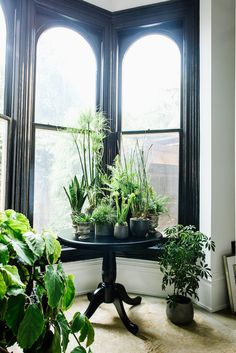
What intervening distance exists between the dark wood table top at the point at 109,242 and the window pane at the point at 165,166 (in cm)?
56

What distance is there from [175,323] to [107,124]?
1877 millimetres

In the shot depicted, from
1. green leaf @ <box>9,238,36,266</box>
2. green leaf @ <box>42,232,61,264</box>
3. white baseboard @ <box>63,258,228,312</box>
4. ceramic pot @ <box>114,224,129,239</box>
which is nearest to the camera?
green leaf @ <box>9,238,36,266</box>

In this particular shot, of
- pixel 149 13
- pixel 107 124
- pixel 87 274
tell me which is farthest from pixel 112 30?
pixel 87 274

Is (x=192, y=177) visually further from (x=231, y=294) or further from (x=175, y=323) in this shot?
(x=175, y=323)

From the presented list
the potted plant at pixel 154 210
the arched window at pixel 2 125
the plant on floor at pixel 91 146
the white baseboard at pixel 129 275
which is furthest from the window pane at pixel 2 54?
the white baseboard at pixel 129 275

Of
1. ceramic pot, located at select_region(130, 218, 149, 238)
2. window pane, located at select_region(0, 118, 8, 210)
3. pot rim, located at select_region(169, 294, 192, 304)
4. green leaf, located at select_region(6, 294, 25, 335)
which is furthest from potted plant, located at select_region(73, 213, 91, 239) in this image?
green leaf, located at select_region(6, 294, 25, 335)

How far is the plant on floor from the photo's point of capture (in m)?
2.38

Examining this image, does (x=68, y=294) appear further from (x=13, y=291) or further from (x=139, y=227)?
(x=139, y=227)

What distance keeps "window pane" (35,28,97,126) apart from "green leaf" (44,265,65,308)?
182 centimetres

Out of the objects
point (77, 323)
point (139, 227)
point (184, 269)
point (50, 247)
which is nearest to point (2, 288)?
point (50, 247)

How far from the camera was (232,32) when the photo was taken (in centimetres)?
→ 249

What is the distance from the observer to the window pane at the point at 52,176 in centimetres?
252

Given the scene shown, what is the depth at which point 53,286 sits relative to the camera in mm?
968

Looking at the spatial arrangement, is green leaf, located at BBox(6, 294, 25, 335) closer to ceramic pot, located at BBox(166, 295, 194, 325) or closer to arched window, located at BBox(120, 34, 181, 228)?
ceramic pot, located at BBox(166, 295, 194, 325)
